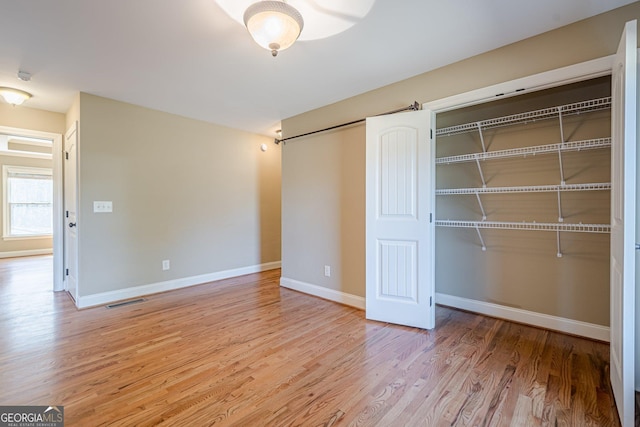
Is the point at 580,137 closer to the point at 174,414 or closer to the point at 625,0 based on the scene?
the point at 625,0

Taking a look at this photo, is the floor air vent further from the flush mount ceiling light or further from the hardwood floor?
the flush mount ceiling light

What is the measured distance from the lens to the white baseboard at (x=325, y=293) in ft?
11.2

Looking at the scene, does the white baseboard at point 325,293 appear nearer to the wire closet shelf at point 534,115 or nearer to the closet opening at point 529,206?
the closet opening at point 529,206

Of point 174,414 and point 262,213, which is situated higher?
point 262,213

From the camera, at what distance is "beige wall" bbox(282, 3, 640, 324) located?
2.12 meters

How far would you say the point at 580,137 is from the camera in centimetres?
256

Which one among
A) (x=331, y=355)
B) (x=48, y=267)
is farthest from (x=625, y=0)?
(x=48, y=267)

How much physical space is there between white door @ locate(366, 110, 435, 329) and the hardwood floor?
0.23 metres

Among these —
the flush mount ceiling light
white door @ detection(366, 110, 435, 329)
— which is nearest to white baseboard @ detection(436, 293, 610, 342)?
white door @ detection(366, 110, 435, 329)

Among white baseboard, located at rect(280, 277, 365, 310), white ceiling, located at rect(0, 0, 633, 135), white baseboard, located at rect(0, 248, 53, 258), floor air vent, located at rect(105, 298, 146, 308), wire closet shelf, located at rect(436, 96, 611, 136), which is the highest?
white ceiling, located at rect(0, 0, 633, 135)

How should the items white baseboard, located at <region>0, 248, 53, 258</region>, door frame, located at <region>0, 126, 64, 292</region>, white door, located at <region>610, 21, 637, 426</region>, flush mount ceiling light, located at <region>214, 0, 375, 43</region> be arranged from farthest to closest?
white baseboard, located at <region>0, 248, 53, 258</region>
door frame, located at <region>0, 126, 64, 292</region>
flush mount ceiling light, located at <region>214, 0, 375, 43</region>
white door, located at <region>610, 21, 637, 426</region>

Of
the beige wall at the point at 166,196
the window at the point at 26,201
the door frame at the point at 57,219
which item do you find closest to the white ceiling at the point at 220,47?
the beige wall at the point at 166,196

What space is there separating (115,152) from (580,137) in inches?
198

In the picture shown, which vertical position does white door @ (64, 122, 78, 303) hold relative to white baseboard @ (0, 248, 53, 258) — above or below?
above
